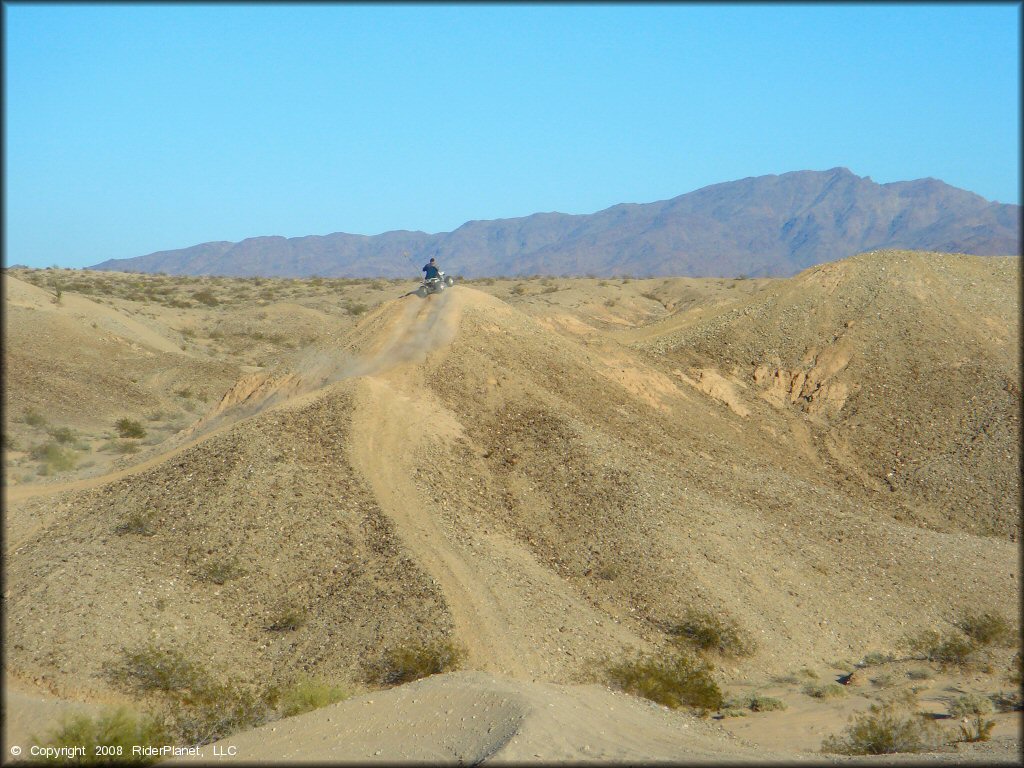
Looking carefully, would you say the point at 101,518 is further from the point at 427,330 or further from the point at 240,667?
the point at 427,330

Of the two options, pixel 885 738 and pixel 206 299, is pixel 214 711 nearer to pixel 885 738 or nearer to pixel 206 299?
pixel 885 738

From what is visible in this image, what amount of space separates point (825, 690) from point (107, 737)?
895 cm

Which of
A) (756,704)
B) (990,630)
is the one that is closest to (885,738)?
→ (756,704)

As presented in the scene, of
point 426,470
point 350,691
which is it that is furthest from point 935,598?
point 350,691

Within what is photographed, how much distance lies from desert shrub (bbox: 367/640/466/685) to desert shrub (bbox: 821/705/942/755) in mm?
4572

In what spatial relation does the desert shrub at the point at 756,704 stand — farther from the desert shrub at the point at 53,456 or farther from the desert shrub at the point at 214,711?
the desert shrub at the point at 53,456

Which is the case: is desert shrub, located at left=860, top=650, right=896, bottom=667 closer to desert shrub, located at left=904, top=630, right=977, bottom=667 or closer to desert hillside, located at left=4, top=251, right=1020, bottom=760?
desert hillside, located at left=4, top=251, right=1020, bottom=760

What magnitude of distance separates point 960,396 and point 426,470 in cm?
1536

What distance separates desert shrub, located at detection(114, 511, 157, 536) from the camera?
571 inches

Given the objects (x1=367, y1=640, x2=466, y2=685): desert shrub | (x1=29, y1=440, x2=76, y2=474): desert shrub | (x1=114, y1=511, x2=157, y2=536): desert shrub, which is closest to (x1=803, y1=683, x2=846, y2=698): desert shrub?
(x1=367, y1=640, x2=466, y2=685): desert shrub

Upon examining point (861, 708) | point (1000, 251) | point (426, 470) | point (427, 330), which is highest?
point (1000, 251)

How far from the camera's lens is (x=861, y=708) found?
38.0 ft

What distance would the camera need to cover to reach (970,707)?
11.2 m

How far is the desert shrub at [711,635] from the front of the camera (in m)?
13.1
